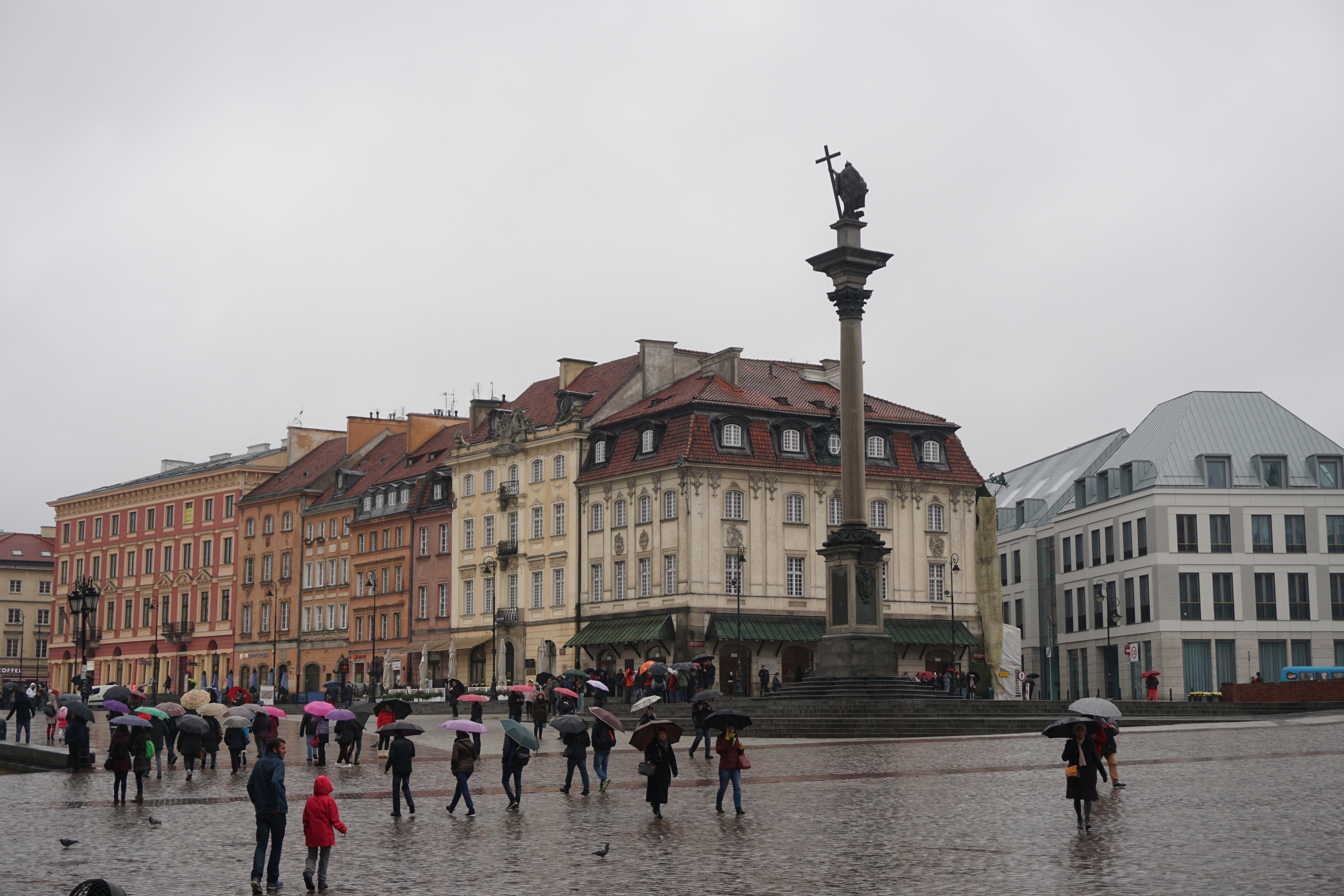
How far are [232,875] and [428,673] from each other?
68275 mm

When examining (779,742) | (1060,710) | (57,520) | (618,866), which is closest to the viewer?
→ (618,866)

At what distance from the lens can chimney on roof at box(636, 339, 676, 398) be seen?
266ft

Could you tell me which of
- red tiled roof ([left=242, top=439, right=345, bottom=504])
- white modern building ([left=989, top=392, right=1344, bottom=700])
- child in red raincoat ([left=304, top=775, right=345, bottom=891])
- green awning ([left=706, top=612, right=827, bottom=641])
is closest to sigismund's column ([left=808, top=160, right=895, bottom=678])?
green awning ([left=706, top=612, right=827, bottom=641])

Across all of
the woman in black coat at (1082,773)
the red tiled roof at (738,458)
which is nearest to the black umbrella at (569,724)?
the woman in black coat at (1082,773)

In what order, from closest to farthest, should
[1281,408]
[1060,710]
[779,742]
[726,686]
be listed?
[779,742]
[1060,710]
[726,686]
[1281,408]

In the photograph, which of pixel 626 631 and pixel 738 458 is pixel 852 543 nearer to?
pixel 738 458

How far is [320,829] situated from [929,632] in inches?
2358

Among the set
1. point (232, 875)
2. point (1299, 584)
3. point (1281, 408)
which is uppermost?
point (1281, 408)

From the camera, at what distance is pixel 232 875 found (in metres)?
19.2

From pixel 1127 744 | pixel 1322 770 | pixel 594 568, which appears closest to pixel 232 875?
pixel 1322 770

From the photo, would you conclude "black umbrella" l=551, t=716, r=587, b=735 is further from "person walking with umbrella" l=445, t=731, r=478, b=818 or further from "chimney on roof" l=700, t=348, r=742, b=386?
"chimney on roof" l=700, t=348, r=742, b=386

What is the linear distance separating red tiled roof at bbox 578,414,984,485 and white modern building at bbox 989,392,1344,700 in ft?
29.3

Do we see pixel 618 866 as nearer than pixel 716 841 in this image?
Yes

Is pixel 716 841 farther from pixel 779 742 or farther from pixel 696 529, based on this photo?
pixel 696 529
